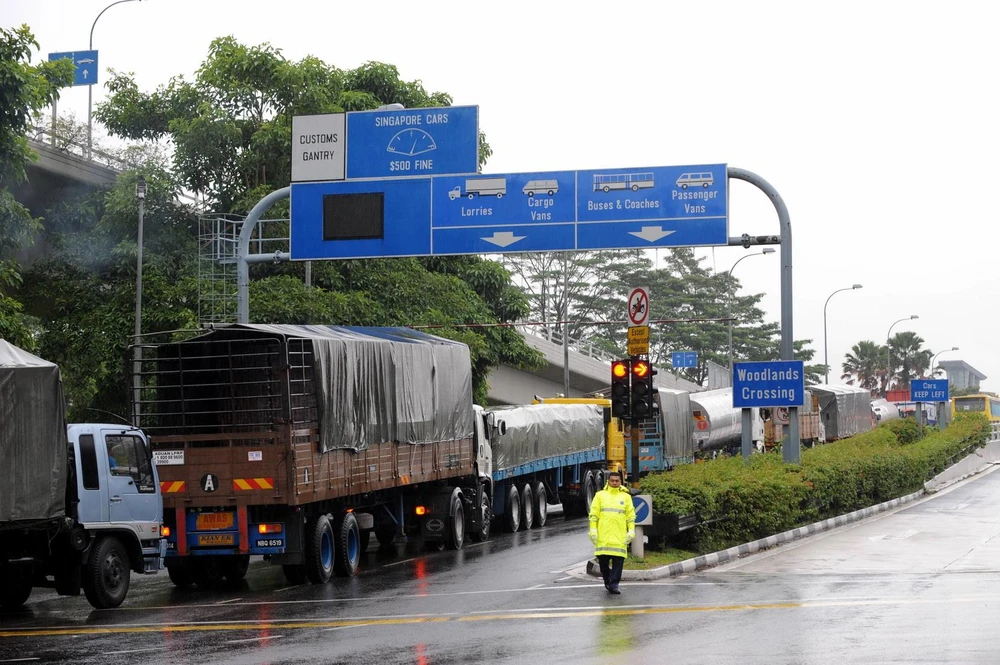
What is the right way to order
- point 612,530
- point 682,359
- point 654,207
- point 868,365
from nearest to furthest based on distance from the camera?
1. point 612,530
2. point 654,207
3. point 682,359
4. point 868,365

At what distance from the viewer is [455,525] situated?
23.0 meters

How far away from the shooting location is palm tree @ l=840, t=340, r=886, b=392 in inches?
4953

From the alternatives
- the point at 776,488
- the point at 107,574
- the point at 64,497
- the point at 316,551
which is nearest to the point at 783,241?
the point at 776,488

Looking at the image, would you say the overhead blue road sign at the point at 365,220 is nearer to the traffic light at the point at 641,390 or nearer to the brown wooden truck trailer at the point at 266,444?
the brown wooden truck trailer at the point at 266,444

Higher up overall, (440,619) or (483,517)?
(483,517)

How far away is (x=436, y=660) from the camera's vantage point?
10984 mm

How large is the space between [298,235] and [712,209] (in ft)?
22.7

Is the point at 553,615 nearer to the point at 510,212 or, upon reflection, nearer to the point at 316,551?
the point at 316,551

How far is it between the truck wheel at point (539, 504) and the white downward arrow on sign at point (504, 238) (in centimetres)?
797

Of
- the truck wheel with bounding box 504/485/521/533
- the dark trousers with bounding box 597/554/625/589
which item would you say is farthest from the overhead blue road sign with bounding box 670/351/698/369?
the dark trousers with bounding box 597/554/625/589

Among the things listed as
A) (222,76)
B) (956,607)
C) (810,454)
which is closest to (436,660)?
(956,607)

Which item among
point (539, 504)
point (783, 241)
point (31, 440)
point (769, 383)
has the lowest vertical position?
point (539, 504)

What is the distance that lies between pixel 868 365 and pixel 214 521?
115 meters

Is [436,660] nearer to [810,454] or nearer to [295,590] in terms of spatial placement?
[295,590]
